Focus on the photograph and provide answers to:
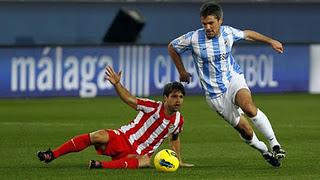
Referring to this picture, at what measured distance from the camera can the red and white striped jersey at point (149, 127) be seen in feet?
41.9

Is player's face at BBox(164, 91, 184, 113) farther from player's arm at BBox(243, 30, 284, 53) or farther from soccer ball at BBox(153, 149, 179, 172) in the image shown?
player's arm at BBox(243, 30, 284, 53)

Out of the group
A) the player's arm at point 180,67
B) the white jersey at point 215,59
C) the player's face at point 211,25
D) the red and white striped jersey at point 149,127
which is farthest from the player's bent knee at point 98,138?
the player's face at point 211,25

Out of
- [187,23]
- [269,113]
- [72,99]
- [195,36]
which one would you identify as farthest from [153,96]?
[195,36]

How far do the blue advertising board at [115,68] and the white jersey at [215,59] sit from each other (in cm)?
1119

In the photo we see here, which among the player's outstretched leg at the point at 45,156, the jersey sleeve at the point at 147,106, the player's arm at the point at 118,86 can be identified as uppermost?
the player's arm at the point at 118,86

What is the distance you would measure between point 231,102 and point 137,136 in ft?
3.85

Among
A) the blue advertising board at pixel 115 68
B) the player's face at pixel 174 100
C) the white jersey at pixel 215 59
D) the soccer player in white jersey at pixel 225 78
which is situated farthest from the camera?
the blue advertising board at pixel 115 68

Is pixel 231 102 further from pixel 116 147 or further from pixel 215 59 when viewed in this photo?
pixel 116 147

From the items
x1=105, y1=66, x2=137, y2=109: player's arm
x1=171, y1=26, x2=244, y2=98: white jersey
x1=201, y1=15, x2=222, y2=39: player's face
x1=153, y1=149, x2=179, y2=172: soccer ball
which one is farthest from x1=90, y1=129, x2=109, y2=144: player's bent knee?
x1=201, y1=15, x2=222, y2=39: player's face

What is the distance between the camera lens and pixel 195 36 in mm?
13250

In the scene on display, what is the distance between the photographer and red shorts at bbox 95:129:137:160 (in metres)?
12.8

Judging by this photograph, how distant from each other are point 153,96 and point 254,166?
12265 millimetres

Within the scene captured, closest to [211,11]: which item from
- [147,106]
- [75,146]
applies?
[147,106]

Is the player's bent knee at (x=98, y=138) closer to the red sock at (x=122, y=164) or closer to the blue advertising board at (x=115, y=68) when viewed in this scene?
the red sock at (x=122, y=164)
